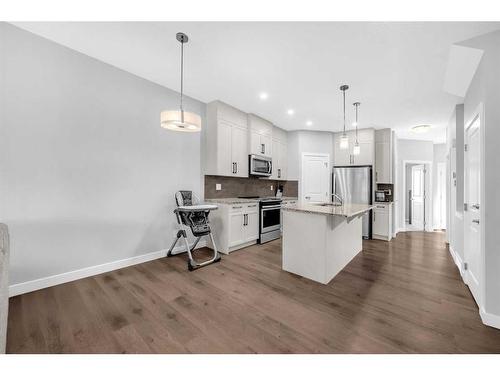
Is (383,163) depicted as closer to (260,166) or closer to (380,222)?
(380,222)

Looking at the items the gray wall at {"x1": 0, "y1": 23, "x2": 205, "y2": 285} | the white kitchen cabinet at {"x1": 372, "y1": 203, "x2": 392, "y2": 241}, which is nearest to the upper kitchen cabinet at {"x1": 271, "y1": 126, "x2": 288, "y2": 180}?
the white kitchen cabinet at {"x1": 372, "y1": 203, "x2": 392, "y2": 241}

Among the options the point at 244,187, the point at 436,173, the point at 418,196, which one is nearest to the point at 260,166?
the point at 244,187

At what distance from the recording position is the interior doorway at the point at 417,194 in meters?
5.86

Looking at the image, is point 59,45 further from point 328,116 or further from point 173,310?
point 328,116

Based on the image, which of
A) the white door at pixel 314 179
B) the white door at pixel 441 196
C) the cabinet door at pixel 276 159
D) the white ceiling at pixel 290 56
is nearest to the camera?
the white ceiling at pixel 290 56

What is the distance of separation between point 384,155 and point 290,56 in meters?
3.90

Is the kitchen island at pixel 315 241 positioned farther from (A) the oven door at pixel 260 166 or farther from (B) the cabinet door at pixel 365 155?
(B) the cabinet door at pixel 365 155

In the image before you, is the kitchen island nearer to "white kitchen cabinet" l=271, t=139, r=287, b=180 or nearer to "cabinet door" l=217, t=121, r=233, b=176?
"cabinet door" l=217, t=121, r=233, b=176

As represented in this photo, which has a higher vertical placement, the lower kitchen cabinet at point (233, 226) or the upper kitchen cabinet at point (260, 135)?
the upper kitchen cabinet at point (260, 135)

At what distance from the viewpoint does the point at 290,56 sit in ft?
7.55

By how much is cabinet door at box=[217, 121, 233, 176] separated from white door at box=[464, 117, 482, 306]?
3.19 meters

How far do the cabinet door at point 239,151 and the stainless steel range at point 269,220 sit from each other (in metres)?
0.70

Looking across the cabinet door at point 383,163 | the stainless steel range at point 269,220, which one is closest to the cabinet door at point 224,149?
the stainless steel range at point 269,220

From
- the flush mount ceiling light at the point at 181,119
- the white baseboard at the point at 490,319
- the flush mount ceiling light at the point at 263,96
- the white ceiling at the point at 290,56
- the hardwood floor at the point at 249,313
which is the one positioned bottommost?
the hardwood floor at the point at 249,313
